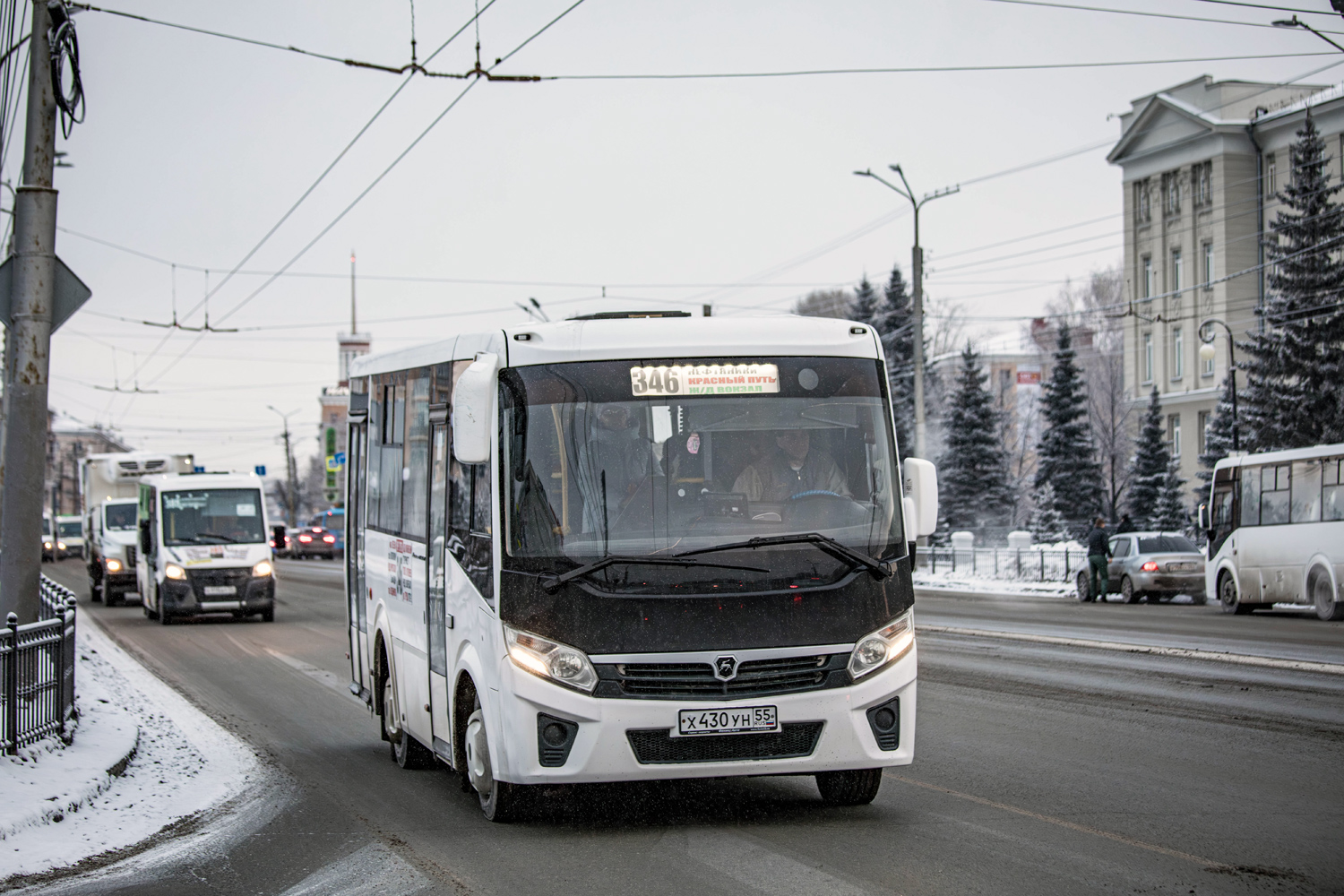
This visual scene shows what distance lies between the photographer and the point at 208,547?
86.1ft

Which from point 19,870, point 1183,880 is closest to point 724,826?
point 1183,880

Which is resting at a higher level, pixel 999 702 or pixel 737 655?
pixel 737 655

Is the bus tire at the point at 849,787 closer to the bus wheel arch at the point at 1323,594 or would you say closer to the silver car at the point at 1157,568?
the bus wheel arch at the point at 1323,594

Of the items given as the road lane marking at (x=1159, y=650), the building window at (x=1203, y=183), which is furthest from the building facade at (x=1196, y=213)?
the road lane marking at (x=1159, y=650)

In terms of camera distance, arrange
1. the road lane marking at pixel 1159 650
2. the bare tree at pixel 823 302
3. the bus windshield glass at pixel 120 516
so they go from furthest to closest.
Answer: the bare tree at pixel 823 302 → the bus windshield glass at pixel 120 516 → the road lane marking at pixel 1159 650

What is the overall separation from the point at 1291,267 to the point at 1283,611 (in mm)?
19818

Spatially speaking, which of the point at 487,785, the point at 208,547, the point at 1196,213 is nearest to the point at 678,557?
the point at 487,785

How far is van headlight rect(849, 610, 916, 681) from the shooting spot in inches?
285

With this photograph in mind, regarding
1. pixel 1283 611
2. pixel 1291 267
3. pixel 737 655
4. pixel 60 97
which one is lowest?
pixel 1283 611

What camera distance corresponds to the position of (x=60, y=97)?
12258 millimetres

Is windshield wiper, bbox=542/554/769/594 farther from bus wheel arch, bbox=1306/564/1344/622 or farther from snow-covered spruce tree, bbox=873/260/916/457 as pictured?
snow-covered spruce tree, bbox=873/260/916/457

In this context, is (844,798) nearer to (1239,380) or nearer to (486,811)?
(486,811)

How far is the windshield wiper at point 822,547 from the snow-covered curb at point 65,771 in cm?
370

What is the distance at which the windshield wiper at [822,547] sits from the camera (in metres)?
7.16
